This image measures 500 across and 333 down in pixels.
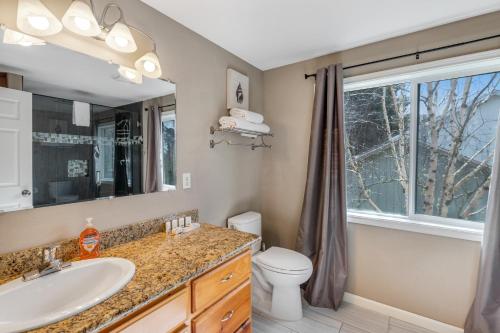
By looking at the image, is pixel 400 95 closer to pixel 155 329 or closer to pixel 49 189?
pixel 155 329

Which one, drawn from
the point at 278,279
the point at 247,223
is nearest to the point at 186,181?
the point at 247,223

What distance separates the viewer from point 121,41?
121 centimetres

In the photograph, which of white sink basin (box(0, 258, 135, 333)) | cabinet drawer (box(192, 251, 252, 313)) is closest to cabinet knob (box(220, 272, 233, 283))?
cabinet drawer (box(192, 251, 252, 313))

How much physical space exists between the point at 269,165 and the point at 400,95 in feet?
4.34

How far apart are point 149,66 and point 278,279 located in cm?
169

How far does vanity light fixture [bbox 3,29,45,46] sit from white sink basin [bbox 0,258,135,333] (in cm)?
96

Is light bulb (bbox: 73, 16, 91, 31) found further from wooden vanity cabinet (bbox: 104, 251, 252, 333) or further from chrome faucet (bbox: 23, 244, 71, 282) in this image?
wooden vanity cabinet (bbox: 104, 251, 252, 333)

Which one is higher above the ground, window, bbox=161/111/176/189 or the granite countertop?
window, bbox=161/111/176/189

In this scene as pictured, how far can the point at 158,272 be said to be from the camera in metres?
1.00

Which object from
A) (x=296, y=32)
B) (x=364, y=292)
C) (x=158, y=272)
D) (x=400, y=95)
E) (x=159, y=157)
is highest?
(x=296, y=32)

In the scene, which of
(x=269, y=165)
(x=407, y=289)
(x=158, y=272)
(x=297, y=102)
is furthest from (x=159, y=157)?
(x=407, y=289)

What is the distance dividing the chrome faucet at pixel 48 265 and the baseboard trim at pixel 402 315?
215cm

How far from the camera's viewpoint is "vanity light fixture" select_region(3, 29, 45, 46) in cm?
99

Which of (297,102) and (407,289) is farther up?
(297,102)
